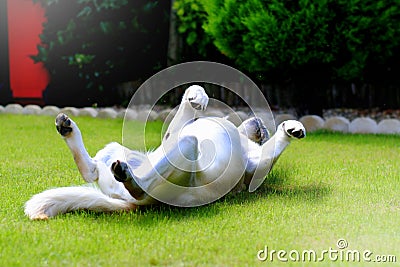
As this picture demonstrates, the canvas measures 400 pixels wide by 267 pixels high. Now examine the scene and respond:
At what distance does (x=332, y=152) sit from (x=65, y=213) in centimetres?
267

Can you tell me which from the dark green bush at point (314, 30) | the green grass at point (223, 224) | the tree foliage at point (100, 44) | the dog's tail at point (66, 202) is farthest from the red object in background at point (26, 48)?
the dog's tail at point (66, 202)

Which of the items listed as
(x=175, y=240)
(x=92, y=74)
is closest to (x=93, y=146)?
(x=175, y=240)

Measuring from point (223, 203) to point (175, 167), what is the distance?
1.59ft

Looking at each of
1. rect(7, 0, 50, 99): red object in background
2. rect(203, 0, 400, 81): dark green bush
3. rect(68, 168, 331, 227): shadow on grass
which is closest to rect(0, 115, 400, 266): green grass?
rect(68, 168, 331, 227): shadow on grass

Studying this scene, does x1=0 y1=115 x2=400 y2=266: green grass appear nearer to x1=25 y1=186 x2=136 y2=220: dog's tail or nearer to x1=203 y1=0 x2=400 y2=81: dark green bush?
x1=25 y1=186 x2=136 y2=220: dog's tail

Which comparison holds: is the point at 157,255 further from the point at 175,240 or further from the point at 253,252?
the point at 253,252

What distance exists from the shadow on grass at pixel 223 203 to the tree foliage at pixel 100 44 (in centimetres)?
534

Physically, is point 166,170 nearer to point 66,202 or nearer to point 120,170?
point 120,170

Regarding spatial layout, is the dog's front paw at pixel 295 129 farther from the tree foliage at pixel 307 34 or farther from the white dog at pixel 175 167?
the tree foliage at pixel 307 34

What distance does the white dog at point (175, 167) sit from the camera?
9.55 feet

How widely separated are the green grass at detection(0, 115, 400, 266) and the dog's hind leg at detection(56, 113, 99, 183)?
21 cm

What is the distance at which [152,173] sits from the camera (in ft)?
→ 9.50

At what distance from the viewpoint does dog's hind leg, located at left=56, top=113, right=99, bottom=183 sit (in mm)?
3066

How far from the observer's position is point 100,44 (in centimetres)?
908
